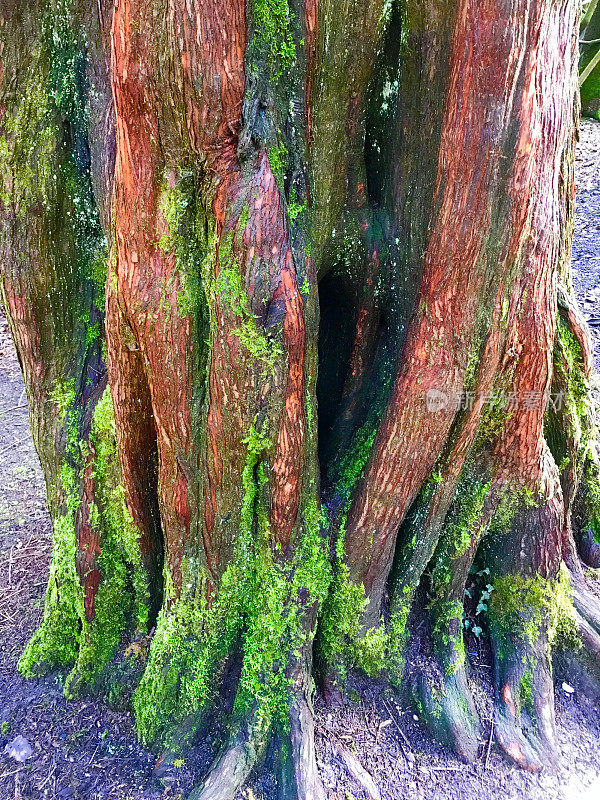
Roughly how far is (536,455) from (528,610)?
34.0 inches

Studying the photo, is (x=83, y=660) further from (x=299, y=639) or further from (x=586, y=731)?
(x=586, y=731)

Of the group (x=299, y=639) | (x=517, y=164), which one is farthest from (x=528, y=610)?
(x=517, y=164)

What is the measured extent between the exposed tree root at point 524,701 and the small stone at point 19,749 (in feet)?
7.18

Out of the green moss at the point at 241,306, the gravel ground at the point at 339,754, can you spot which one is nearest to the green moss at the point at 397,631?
the gravel ground at the point at 339,754

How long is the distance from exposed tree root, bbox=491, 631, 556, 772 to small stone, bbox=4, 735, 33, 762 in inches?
86.1

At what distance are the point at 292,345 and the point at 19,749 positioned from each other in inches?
87.9

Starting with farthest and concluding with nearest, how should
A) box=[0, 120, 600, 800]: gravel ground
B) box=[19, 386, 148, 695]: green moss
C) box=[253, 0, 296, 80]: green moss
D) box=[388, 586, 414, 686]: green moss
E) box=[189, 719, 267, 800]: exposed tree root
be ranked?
1. box=[388, 586, 414, 686]: green moss
2. box=[19, 386, 148, 695]: green moss
3. box=[0, 120, 600, 800]: gravel ground
4. box=[189, 719, 267, 800]: exposed tree root
5. box=[253, 0, 296, 80]: green moss

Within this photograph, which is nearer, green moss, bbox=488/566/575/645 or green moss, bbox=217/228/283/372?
green moss, bbox=217/228/283/372

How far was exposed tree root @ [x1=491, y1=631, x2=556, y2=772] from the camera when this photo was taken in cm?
291

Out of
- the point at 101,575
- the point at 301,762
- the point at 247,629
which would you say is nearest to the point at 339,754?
the point at 301,762

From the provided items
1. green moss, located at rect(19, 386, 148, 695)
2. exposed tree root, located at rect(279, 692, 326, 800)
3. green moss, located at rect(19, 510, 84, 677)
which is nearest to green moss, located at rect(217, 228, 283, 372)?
green moss, located at rect(19, 386, 148, 695)

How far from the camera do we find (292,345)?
2.28 m

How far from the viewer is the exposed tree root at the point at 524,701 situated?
2908mm

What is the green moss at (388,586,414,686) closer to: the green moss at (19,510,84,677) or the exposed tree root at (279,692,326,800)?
the exposed tree root at (279,692,326,800)
